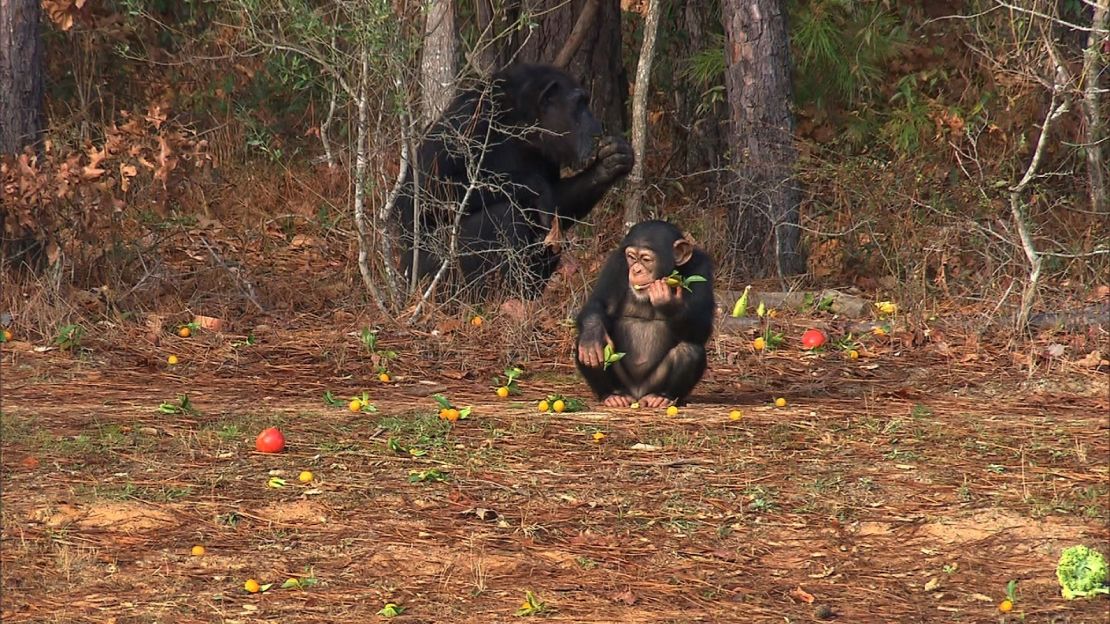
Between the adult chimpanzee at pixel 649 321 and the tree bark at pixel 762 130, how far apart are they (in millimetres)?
3256

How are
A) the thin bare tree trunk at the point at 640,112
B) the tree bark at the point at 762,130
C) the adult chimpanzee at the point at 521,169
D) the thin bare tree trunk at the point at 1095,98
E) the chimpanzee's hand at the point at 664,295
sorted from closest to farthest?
the chimpanzee's hand at the point at 664,295, the thin bare tree trunk at the point at 1095,98, the adult chimpanzee at the point at 521,169, the thin bare tree trunk at the point at 640,112, the tree bark at the point at 762,130

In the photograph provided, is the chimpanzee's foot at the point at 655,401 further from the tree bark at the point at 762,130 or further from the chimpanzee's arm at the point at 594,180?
the tree bark at the point at 762,130

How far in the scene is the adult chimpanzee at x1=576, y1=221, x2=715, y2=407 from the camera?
6.82m

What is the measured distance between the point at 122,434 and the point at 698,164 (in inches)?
290

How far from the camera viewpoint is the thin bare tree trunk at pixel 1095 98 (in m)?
8.01

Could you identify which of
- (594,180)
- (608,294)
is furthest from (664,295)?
(594,180)

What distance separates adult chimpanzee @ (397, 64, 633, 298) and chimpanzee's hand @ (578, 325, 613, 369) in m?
2.11

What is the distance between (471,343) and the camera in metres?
8.25

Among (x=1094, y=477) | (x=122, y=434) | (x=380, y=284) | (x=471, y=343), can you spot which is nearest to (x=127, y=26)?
(x=380, y=284)

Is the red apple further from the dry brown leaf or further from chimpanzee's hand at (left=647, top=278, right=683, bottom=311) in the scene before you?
the dry brown leaf

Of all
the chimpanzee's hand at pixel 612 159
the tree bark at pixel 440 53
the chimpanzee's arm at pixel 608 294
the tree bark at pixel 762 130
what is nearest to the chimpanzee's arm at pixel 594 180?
the chimpanzee's hand at pixel 612 159

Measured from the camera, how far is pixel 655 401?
7.03 meters

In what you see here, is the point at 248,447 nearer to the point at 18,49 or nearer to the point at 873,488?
the point at 873,488

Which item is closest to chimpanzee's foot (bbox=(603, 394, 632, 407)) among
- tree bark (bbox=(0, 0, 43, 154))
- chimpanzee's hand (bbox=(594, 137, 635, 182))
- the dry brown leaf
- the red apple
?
the red apple
